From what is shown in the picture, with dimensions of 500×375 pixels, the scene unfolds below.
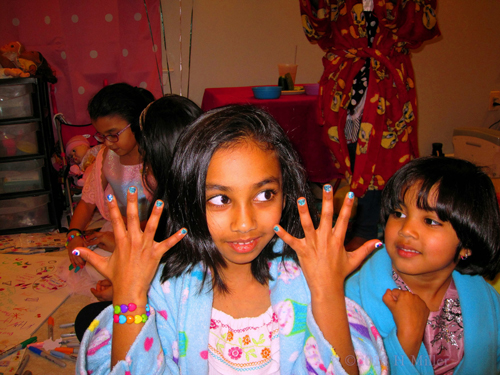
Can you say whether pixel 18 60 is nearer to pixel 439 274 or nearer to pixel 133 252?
pixel 133 252

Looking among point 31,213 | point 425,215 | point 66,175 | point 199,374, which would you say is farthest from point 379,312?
point 31,213

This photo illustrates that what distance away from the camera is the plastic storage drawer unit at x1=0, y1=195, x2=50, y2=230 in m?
2.40

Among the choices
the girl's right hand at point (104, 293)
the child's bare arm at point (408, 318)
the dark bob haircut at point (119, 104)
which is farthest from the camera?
the dark bob haircut at point (119, 104)

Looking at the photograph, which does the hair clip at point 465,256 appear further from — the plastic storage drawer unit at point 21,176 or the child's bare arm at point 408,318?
the plastic storage drawer unit at point 21,176

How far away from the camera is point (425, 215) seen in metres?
0.84

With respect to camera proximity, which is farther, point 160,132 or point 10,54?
point 10,54

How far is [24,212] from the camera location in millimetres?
2426

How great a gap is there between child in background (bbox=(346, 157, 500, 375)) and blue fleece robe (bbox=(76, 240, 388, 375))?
0.52 feet

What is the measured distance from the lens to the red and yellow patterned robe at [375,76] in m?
1.48

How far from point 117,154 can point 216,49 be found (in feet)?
6.41

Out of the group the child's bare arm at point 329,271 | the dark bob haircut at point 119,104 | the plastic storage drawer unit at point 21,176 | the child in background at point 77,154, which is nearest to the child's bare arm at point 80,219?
the dark bob haircut at point 119,104

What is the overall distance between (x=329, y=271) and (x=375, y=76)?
3.74ft

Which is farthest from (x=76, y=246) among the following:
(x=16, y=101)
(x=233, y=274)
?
(x=16, y=101)

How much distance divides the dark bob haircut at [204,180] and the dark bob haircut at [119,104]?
28.1 inches
